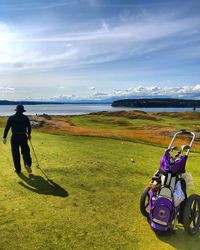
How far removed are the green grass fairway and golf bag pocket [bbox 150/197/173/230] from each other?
10.5 inches

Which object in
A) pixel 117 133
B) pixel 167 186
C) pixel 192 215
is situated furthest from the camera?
pixel 117 133

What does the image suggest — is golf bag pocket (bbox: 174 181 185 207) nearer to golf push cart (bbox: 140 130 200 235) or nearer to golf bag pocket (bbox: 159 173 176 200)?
golf push cart (bbox: 140 130 200 235)

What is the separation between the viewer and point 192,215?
783 centimetres

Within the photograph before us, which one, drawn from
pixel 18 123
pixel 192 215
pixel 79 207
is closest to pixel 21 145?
pixel 18 123

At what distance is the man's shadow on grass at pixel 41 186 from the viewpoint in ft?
31.3

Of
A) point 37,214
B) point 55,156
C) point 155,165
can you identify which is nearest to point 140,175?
point 155,165

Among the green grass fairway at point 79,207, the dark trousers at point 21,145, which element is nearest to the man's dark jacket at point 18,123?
the dark trousers at point 21,145

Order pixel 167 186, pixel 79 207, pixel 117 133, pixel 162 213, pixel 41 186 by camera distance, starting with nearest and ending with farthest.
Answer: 1. pixel 162 213
2. pixel 167 186
3. pixel 79 207
4. pixel 41 186
5. pixel 117 133

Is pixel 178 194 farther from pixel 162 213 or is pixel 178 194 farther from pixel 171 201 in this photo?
pixel 162 213

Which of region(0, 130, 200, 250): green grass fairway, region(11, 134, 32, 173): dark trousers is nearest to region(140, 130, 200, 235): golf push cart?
region(0, 130, 200, 250): green grass fairway

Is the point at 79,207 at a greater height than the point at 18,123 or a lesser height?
lesser

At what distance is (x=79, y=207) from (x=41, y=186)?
2.05 m

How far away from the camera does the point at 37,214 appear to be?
786 cm

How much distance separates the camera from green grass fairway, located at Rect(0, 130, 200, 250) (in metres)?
6.77
